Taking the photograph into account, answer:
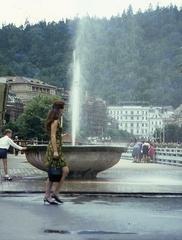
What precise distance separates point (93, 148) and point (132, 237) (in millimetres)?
9021

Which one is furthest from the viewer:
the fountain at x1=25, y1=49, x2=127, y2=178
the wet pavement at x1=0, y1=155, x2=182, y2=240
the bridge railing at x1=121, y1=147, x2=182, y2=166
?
the bridge railing at x1=121, y1=147, x2=182, y2=166

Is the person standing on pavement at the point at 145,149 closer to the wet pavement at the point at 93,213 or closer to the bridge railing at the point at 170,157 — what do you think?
the bridge railing at the point at 170,157

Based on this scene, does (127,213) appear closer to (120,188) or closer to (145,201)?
(145,201)

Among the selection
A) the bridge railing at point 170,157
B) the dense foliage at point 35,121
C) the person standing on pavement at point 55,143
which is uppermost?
the dense foliage at point 35,121

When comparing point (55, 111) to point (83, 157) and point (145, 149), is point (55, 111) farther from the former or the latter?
point (145, 149)

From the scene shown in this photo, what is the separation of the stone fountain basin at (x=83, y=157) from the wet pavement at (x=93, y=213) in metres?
2.28

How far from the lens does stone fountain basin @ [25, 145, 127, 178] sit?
15.9 m

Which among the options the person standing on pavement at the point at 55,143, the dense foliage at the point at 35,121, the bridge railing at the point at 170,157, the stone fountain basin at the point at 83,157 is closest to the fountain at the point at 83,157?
the stone fountain basin at the point at 83,157

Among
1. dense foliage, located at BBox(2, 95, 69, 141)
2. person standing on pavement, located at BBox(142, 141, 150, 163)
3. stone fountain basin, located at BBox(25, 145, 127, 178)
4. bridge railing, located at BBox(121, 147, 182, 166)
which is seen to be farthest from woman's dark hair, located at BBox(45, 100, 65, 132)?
dense foliage, located at BBox(2, 95, 69, 141)

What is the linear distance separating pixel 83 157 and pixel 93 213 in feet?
22.9

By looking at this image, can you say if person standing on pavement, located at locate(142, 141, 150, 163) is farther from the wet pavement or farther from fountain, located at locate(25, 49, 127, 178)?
the wet pavement

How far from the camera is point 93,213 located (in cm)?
907

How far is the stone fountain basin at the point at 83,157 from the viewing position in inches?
627

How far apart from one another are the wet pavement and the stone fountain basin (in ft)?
7.49
